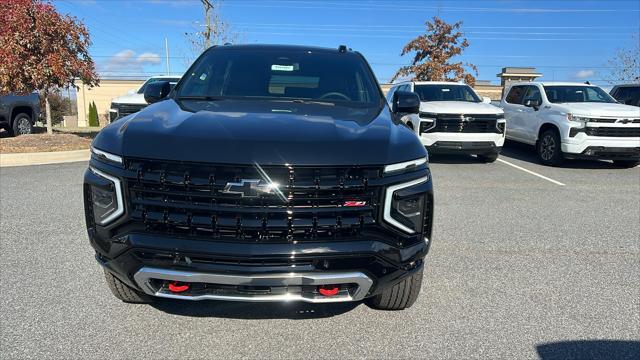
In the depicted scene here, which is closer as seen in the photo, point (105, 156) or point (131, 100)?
point (105, 156)

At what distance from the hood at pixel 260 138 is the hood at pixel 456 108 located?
686 centimetres

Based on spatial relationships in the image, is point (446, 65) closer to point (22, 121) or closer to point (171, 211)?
point (22, 121)

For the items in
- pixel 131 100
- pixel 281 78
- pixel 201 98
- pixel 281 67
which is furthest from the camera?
pixel 131 100

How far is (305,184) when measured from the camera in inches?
93.1

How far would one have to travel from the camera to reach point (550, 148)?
405 inches

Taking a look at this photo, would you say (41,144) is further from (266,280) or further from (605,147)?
(605,147)

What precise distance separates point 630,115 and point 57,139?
12.8 meters

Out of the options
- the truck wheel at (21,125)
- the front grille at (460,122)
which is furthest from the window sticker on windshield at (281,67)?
the truck wheel at (21,125)

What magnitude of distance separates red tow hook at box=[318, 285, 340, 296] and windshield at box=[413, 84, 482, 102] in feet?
29.1

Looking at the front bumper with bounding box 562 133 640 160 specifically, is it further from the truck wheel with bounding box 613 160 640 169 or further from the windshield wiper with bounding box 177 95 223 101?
the windshield wiper with bounding box 177 95 223 101

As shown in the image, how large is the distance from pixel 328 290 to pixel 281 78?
1.96 meters

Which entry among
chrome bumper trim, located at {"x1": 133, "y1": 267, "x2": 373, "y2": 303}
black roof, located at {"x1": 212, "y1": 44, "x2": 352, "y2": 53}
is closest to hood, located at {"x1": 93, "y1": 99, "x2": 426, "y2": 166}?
chrome bumper trim, located at {"x1": 133, "y1": 267, "x2": 373, "y2": 303}

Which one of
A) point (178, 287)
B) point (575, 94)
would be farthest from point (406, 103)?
point (575, 94)

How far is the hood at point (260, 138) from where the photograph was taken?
7.76 feet
